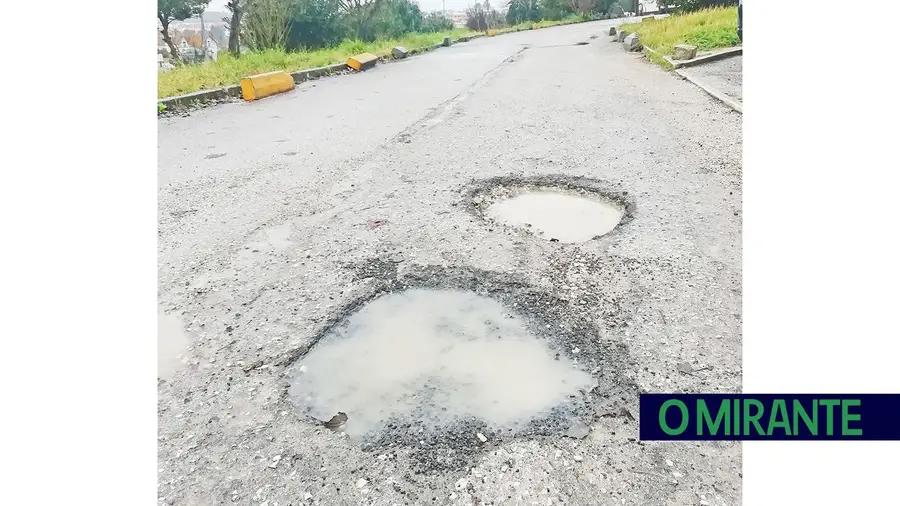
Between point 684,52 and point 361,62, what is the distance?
5780mm

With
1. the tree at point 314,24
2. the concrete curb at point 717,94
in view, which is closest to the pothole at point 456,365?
the concrete curb at point 717,94

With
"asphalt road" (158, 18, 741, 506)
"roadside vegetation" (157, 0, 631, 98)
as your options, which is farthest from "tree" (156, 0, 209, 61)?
"asphalt road" (158, 18, 741, 506)

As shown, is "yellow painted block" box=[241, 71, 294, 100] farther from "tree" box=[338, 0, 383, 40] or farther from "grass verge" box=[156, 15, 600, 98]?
"tree" box=[338, 0, 383, 40]

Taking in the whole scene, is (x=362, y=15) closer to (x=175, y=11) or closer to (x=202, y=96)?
(x=175, y=11)

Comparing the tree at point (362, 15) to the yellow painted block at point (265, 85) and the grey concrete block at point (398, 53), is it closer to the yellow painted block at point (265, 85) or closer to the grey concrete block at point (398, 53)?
the grey concrete block at point (398, 53)

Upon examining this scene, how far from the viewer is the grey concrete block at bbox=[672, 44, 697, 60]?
9.66m

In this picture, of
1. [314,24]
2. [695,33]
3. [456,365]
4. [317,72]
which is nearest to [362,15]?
[314,24]

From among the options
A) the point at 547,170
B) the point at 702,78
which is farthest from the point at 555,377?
the point at 702,78

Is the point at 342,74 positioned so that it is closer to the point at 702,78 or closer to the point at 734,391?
the point at 702,78

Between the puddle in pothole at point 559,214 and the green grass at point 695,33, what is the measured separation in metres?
7.12

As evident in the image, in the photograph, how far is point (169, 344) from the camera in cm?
242

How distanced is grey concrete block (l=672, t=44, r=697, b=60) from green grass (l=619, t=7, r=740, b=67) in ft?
0.75

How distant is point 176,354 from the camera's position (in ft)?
7.73

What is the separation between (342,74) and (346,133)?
5548 millimetres
